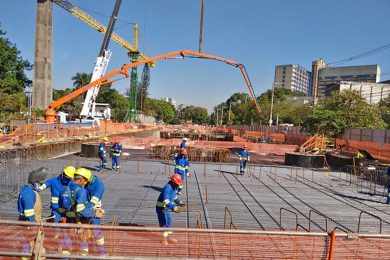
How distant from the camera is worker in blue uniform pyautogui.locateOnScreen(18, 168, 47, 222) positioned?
556cm

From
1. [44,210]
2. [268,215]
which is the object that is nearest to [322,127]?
[268,215]

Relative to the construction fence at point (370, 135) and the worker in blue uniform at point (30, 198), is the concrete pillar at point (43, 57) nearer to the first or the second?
the construction fence at point (370, 135)

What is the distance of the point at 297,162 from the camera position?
25734 millimetres

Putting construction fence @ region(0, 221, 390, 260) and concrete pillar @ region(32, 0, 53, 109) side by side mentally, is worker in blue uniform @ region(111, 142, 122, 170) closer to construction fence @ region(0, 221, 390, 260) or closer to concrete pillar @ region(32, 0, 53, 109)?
construction fence @ region(0, 221, 390, 260)

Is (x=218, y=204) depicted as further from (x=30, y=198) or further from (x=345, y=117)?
(x=345, y=117)

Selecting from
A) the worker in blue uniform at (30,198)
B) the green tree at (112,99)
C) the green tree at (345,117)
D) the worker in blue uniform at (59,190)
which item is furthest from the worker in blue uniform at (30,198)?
the green tree at (112,99)

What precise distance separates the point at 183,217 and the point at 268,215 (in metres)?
2.58

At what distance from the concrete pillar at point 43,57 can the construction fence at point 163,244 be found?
45.8 m

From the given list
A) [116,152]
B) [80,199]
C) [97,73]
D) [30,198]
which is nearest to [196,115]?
[97,73]

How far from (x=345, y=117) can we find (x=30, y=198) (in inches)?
1408

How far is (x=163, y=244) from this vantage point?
534 centimetres

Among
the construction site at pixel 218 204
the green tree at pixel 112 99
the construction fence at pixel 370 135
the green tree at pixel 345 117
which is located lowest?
the construction site at pixel 218 204

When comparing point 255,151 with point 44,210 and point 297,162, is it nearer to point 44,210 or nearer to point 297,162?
point 297,162

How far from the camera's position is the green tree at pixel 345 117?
36.9 meters
